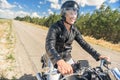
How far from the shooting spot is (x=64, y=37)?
13.0 ft


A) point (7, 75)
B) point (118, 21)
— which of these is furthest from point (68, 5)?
point (118, 21)

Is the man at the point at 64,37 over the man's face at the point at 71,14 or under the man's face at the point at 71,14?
under

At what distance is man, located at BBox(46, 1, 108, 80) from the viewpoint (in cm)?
297

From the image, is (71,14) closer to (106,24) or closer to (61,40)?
(61,40)

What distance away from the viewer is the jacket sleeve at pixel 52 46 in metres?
3.01

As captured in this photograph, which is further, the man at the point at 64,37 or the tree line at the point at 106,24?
the tree line at the point at 106,24

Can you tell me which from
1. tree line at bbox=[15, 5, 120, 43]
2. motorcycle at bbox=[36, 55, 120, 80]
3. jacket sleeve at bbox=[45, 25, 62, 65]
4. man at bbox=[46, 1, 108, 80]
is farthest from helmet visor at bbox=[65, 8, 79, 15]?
tree line at bbox=[15, 5, 120, 43]

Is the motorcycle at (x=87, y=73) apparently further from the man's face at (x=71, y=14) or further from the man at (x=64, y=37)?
the man's face at (x=71, y=14)

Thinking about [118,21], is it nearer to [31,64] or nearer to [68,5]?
[31,64]


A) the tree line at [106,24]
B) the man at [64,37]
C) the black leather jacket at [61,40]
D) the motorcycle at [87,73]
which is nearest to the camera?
the motorcycle at [87,73]

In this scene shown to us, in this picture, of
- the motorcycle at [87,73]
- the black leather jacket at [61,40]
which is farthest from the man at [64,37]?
the motorcycle at [87,73]

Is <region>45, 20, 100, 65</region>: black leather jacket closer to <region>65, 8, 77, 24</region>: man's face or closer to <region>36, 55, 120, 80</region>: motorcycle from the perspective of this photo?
<region>65, 8, 77, 24</region>: man's face

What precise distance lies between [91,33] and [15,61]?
4326 cm

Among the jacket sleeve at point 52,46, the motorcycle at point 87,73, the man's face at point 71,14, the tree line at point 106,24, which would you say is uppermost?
the man's face at point 71,14
